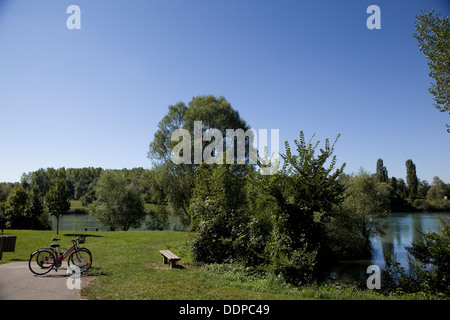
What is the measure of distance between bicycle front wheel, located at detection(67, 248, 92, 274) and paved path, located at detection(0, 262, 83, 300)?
41 centimetres

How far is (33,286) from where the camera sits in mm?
7609

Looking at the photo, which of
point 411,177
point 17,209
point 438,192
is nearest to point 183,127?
point 17,209

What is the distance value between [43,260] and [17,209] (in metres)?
28.3

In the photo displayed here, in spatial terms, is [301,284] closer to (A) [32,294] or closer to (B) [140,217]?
(A) [32,294]

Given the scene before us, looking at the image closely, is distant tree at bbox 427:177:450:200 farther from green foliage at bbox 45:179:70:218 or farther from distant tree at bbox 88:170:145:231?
green foliage at bbox 45:179:70:218

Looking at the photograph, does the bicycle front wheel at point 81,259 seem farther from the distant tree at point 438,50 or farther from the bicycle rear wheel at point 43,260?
the distant tree at point 438,50

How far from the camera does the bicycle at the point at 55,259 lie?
916cm

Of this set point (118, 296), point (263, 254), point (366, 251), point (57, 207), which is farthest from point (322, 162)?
point (57, 207)

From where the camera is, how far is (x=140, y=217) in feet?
136

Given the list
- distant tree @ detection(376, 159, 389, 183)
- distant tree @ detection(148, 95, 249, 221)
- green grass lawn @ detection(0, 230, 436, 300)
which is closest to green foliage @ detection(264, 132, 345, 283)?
green grass lawn @ detection(0, 230, 436, 300)

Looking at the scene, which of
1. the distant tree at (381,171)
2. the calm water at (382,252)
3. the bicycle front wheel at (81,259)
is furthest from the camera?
the distant tree at (381,171)

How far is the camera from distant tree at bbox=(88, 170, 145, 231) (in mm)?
40031

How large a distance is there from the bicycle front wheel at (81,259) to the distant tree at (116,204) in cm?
3126

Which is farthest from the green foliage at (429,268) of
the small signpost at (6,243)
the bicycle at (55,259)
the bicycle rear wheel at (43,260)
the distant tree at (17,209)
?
the distant tree at (17,209)
